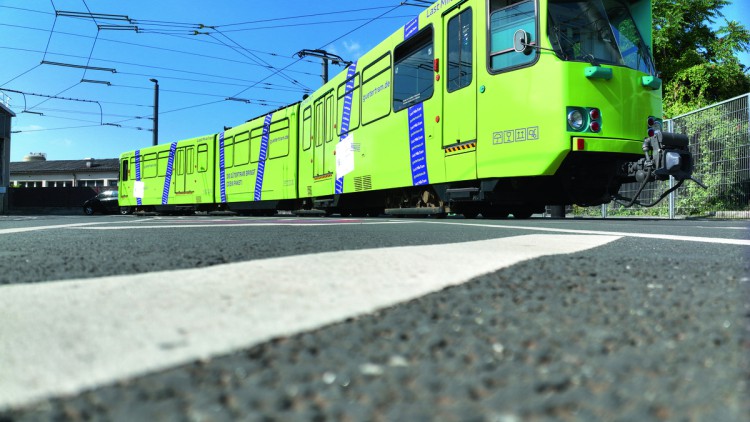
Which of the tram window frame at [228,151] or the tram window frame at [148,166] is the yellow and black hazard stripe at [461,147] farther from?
the tram window frame at [148,166]

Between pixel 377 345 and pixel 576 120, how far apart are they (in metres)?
5.76

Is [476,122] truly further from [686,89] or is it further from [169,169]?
[686,89]

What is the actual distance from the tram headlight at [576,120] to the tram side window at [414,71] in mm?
2313

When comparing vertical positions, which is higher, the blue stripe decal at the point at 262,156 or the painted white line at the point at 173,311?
the blue stripe decal at the point at 262,156

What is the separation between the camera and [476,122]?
6672mm

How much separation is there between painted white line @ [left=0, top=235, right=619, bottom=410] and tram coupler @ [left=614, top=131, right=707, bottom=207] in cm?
505

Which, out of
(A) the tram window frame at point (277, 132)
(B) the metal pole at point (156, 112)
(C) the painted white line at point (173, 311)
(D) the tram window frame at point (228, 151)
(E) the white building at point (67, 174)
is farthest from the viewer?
(E) the white building at point (67, 174)

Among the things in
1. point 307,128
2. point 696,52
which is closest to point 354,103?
point 307,128

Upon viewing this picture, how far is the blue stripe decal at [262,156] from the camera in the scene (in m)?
14.2

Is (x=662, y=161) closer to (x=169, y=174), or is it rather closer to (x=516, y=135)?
(x=516, y=135)

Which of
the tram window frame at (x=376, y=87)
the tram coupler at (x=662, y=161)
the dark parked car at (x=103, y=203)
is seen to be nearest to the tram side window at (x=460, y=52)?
the tram window frame at (x=376, y=87)

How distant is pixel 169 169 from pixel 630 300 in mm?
20104

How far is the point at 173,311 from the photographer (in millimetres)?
1123

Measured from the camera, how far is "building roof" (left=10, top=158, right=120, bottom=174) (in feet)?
199
